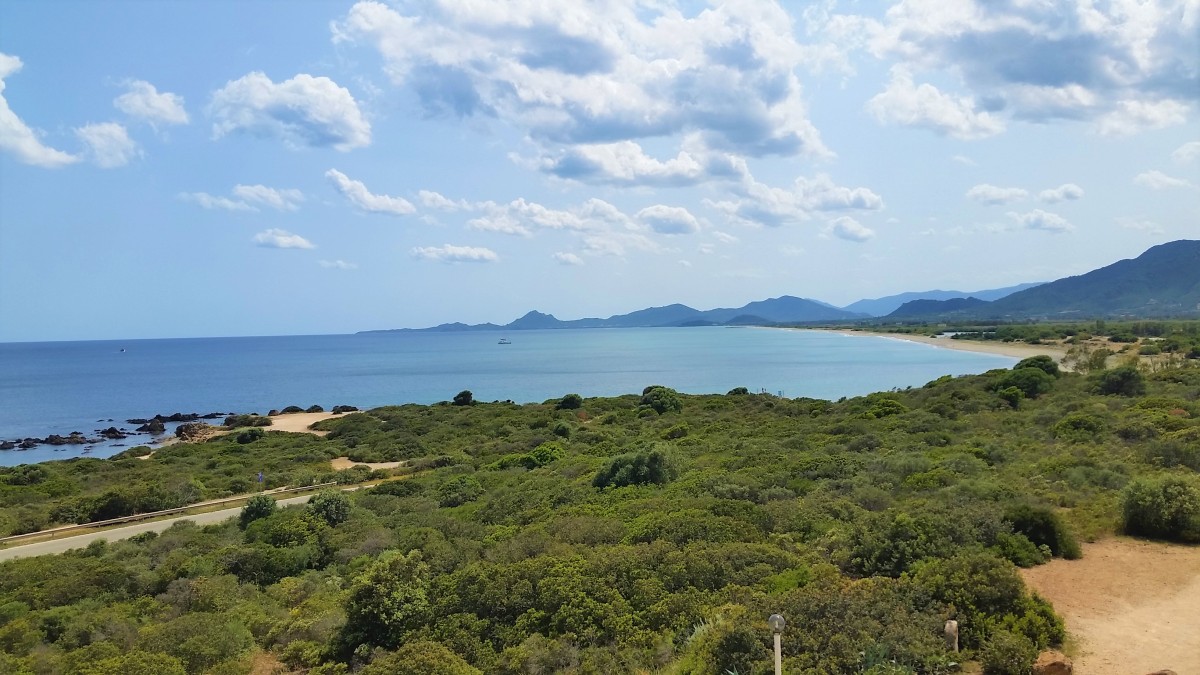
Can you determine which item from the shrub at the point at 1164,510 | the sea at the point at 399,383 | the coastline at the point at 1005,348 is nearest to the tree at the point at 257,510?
the shrub at the point at 1164,510

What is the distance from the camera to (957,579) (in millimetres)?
7777

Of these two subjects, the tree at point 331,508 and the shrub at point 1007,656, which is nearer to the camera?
the shrub at point 1007,656

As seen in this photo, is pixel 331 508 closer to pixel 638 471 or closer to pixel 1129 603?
pixel 638 471

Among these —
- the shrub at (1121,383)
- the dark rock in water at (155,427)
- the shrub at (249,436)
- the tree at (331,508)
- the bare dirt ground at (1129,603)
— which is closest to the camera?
the bare dirt ground at (1129,603)

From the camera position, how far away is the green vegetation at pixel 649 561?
24.6 feet

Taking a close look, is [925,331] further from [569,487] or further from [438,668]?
[438,668]

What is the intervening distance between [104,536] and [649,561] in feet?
58.3

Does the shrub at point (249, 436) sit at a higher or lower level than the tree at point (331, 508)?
lower

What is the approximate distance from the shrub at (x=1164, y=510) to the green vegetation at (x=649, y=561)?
30 mm

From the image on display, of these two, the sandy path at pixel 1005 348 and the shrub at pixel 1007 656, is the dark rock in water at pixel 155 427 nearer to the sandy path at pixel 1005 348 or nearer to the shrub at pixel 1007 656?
the shrub at pixel 1007 656

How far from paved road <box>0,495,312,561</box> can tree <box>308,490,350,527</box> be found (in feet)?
15.2

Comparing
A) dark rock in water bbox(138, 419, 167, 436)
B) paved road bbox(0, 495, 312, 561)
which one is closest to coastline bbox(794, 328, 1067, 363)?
paved road bbox(0, 495, 312, 561)

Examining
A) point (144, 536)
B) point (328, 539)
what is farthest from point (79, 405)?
point (328, 539)

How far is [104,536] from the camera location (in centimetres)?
1945
